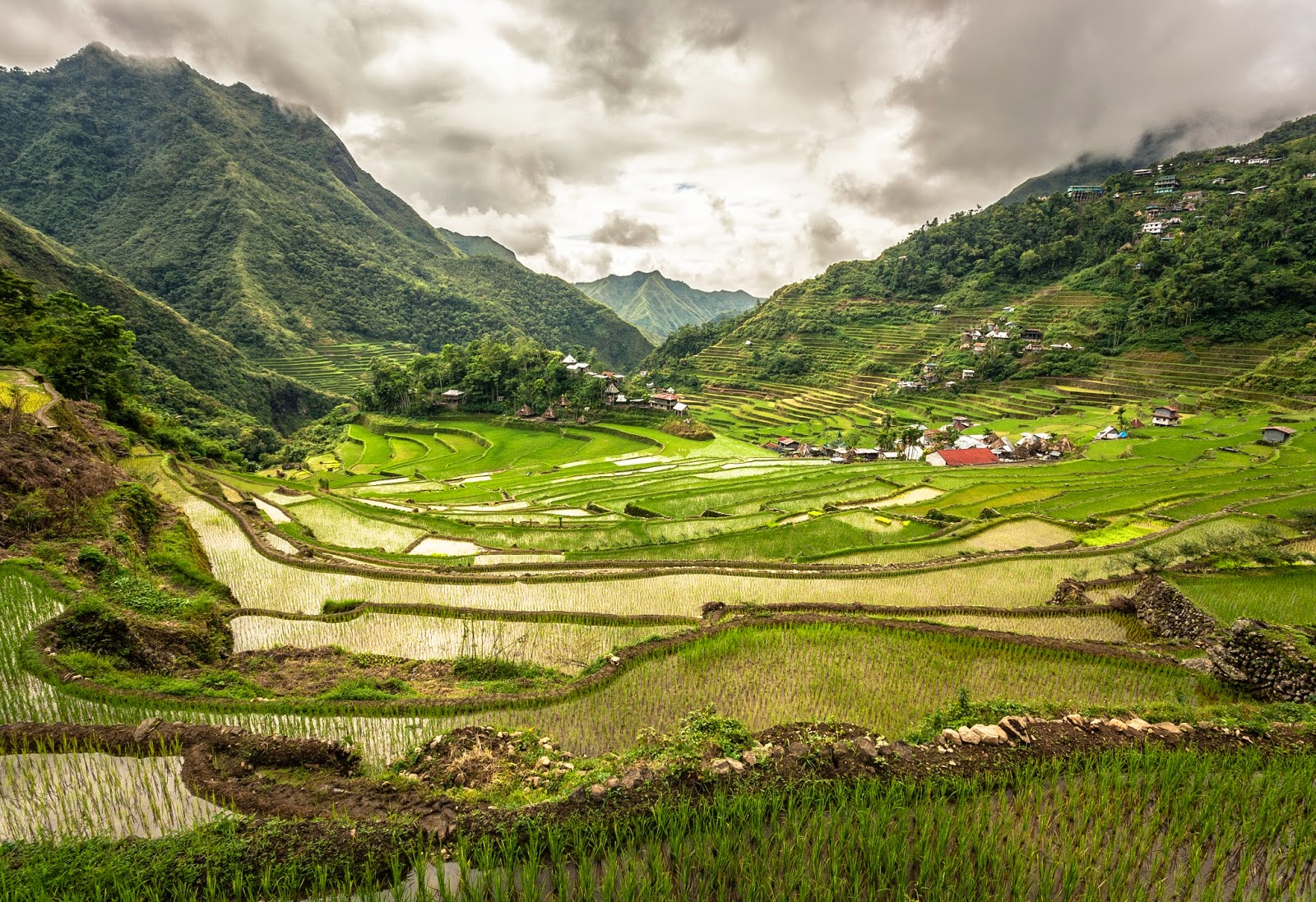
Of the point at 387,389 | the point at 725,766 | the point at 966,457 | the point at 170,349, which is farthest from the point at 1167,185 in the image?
the point at 170,349

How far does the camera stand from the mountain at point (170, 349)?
173 ft

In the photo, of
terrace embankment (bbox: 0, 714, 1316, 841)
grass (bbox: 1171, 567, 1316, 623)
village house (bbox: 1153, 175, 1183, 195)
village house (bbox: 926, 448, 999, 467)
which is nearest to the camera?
terrace embankment (bbox: 0, 714, 1316, 841)

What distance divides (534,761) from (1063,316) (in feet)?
337

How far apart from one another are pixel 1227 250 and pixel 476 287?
171576mm

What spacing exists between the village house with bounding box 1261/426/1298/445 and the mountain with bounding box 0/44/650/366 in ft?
404

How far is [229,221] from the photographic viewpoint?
113 m

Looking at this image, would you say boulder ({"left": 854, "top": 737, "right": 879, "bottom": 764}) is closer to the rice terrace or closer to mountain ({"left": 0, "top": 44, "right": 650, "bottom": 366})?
the rice terrace

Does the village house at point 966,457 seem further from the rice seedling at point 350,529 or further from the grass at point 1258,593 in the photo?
the rice seedling at point 350,529

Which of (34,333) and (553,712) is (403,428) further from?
(553,712)

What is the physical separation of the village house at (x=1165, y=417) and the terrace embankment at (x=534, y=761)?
5728 cm

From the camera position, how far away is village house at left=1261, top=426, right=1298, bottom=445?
3553cm

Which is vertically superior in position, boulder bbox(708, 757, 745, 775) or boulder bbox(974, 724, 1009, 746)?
boulder bbox(708, 757, 745, 775)

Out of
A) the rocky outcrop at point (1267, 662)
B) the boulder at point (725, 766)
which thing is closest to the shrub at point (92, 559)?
the boulder at point (725, 766)

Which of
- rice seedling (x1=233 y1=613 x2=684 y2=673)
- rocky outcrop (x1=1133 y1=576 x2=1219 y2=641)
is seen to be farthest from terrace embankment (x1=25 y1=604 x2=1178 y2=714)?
rocky outcrop (x1=1133 y1=576 x2=1219 y2=641)
